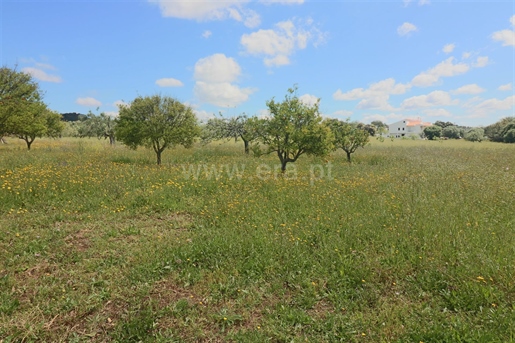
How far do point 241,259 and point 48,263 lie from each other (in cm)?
367

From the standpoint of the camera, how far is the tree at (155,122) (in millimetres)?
14906

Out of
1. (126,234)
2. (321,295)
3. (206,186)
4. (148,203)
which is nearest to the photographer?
(321,295)

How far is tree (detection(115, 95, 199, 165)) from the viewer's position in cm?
1491

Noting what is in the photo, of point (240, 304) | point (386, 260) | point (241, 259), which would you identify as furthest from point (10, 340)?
point (386, 260)

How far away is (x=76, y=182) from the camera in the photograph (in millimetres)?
9078

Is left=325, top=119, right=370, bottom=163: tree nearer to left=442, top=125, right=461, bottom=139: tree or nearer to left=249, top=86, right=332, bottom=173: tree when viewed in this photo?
left=249, top=86, right=332, bottom=173: tree

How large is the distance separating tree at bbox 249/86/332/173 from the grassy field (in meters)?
4.11

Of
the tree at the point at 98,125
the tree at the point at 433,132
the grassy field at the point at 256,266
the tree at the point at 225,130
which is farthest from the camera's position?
the tree at the point at 433,132

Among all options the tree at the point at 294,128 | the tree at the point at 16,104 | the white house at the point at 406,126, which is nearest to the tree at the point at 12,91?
the tree at the point at 16,104

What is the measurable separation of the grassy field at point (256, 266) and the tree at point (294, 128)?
4.11 metres

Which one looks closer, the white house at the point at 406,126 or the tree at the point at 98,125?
the tree at the point at 98,125

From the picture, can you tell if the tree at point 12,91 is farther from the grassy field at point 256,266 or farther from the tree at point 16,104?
the grassy field at point 256,266

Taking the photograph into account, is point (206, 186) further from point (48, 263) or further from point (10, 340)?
point (10, 340)

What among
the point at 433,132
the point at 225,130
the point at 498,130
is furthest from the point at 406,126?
the point at 225,130
